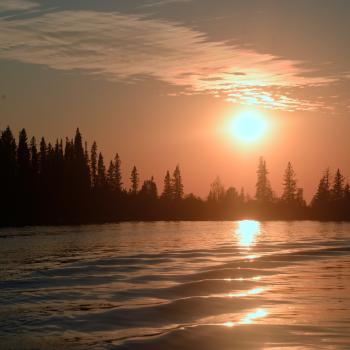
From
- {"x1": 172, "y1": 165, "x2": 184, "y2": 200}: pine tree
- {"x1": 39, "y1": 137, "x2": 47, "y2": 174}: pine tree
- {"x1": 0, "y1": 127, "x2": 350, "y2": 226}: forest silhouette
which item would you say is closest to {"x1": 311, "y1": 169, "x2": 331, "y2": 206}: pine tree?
{"x1": 0, "y1": 127, "x2": 350, "y2": 226}: forest silhouette

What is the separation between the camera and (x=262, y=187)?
183125 mm

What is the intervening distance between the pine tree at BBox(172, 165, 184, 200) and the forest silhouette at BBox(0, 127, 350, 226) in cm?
3

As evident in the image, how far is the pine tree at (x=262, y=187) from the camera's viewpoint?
18069 centimetres

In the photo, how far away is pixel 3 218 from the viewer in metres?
93.1

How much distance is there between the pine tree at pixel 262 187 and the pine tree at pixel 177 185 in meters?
24.0

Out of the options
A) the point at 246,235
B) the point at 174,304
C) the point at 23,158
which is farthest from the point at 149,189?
the point at 174,304

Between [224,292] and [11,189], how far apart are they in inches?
3422

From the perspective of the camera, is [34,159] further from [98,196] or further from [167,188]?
[167,188]

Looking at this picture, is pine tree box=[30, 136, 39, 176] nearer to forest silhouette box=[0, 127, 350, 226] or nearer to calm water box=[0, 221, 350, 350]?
forest silhouette box=[0, 127, 350, 226]

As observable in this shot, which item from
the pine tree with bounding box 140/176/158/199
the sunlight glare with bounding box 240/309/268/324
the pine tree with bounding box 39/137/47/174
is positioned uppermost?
the pine tree with bounding box 39/137/47/174

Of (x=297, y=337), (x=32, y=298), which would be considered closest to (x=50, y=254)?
(x=32, y=298)

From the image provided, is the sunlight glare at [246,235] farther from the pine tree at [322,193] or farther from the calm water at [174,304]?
the pine tree at [322,193]

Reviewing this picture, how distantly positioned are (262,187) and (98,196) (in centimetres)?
6735

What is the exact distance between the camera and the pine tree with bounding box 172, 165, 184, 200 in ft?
605
